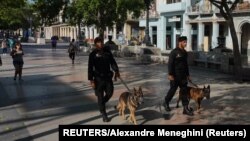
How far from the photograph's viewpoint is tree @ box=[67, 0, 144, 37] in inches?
1342

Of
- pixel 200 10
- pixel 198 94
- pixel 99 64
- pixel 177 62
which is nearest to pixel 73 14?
pixel 200 10

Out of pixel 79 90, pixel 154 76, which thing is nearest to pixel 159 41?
pixel 154 76

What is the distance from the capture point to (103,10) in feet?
117

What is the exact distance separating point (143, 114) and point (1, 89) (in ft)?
22.1

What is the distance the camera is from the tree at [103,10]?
1342 inches

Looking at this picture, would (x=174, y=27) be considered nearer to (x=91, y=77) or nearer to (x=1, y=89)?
(x=1, y=89)

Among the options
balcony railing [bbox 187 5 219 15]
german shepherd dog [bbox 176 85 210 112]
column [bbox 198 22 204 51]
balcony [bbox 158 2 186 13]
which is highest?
balcony [bbox 158 2 186 13]

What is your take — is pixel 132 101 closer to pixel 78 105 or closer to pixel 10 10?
pixel 78 105

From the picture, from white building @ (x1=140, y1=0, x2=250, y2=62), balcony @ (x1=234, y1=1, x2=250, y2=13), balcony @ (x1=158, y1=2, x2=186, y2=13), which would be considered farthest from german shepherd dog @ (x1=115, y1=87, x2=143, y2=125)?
balcony @ (x1=158, y1=2, x2=186, y2=13)

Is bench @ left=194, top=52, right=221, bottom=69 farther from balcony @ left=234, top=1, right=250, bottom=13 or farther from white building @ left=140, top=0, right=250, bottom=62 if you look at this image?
balcony @ left=234, top=1, right=250, bottom=13

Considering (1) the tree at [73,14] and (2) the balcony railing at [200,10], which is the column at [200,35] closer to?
(2) the balcony railing at [200,10]

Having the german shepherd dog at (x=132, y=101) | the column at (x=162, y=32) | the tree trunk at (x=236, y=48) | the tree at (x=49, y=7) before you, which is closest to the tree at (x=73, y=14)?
the tree at (x=49, y=7)

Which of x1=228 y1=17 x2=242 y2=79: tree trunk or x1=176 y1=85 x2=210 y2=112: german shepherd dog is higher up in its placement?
x1=228 y1=17 x2=242 y2=79: tree trunk

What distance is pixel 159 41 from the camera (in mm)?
57406
